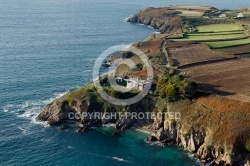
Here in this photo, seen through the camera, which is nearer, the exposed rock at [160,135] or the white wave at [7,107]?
the exposed rock at [160,135]

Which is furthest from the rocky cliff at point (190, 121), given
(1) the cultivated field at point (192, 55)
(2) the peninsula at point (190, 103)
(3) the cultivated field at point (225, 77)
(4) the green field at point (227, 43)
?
(4) the green field at point (227, 43)

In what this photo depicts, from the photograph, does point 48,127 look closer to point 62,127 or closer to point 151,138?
point 62,127

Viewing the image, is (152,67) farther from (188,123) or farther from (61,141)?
(61,141)

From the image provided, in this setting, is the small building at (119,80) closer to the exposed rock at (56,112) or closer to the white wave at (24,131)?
the exposed rock at (56,112)

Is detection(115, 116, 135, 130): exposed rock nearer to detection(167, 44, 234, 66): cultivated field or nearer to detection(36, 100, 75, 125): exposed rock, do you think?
detection(36, 100, 75, 125): exposed rock

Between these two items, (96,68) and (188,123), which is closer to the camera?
(188,123)

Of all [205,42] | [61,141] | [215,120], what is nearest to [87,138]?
[61,141]

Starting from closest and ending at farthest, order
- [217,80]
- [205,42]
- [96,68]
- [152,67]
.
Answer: [217,80] → [152,67] → [96,68] → [205,42]
